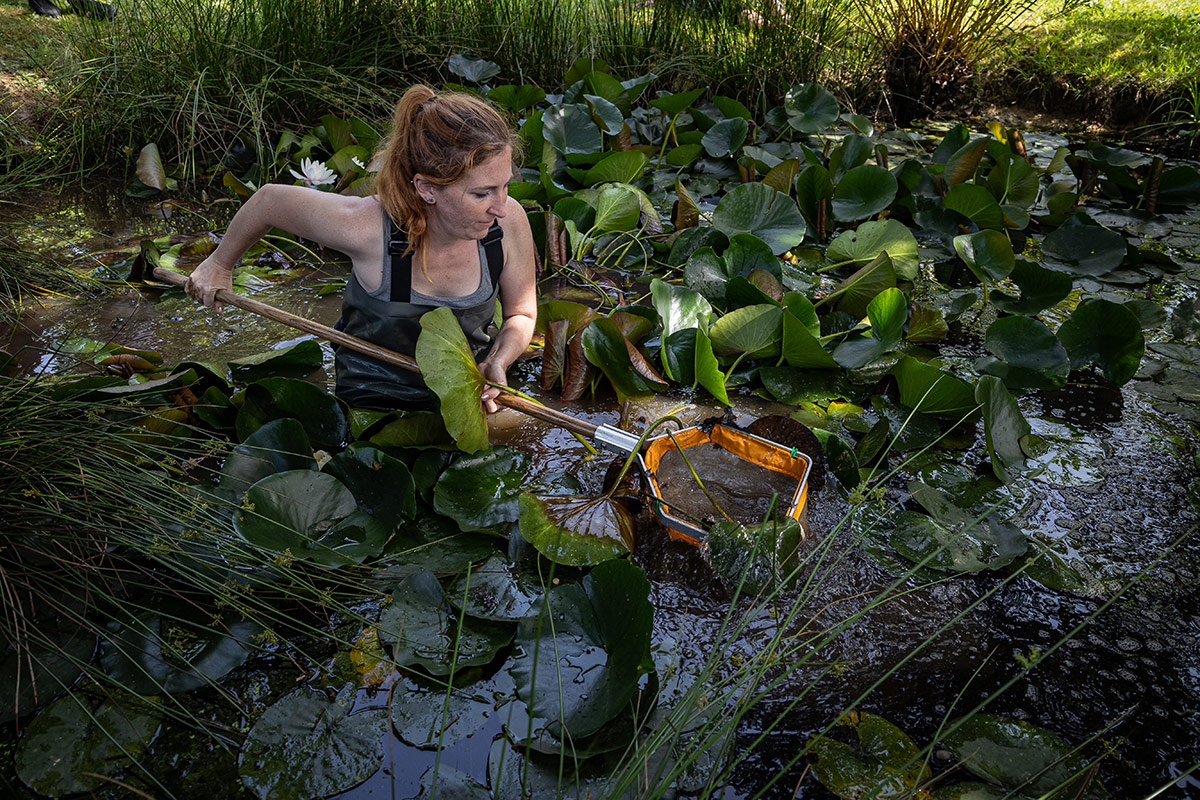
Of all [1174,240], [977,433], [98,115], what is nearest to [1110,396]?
[977,433]

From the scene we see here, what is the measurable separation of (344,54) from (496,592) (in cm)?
363

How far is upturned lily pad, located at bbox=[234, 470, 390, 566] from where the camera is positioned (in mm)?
1553

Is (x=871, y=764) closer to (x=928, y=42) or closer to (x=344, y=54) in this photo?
(x=344, y=54)

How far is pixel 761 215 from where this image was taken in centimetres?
300

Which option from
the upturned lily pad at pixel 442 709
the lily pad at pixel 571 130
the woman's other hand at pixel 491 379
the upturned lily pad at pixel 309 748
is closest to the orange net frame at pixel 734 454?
the woman's other hand at pixel 491 379

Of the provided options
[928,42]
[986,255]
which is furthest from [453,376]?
[928,42]

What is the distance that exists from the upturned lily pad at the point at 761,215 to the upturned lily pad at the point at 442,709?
2.01 metres

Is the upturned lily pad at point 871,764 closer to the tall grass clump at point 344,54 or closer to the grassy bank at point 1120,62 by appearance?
the tall grass clump at point 344,54

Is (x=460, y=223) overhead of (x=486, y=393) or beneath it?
overhead

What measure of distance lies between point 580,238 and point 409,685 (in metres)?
2.16

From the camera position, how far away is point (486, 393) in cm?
195

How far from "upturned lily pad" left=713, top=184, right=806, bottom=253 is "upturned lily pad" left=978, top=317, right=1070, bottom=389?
84 centimetres

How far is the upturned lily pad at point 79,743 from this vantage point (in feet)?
4.21

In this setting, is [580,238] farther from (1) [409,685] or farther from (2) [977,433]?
(1) [409,685]
